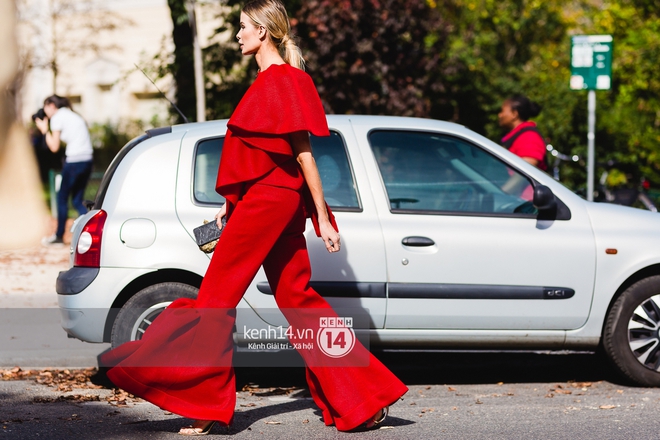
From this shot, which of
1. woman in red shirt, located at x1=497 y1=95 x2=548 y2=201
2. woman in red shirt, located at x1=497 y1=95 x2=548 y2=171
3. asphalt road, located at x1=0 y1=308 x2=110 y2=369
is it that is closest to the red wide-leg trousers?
asphalt road, located at x1=0 y1=308 x2=110 y2=369

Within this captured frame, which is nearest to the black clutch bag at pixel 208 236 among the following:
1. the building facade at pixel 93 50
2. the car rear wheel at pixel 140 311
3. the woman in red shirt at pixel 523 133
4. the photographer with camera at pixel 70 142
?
the car rear wheel at pixel 140 311

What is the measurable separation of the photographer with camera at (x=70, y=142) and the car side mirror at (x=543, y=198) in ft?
21.9

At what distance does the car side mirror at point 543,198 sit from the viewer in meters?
5.24

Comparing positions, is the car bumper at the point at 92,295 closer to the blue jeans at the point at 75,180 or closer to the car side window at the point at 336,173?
the car side window at the point at 336,173

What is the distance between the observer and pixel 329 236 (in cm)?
400

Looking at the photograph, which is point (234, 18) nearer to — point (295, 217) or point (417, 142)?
point (417, 142)

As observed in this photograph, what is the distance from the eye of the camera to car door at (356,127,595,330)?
205 inches

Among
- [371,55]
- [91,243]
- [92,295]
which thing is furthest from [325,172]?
[371,55]

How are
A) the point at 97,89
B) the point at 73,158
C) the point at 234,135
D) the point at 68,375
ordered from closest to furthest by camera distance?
the point at 234,135
the point at 68,375
the point at 73,158
the point at 97,89

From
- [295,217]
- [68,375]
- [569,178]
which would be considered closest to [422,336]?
[295,217]

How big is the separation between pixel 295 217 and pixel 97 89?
77.1ft

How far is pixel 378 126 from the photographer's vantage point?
552 cm

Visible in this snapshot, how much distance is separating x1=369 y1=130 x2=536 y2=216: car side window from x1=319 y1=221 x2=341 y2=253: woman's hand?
1458mm

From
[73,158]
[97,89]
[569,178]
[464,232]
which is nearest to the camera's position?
[464,232]
